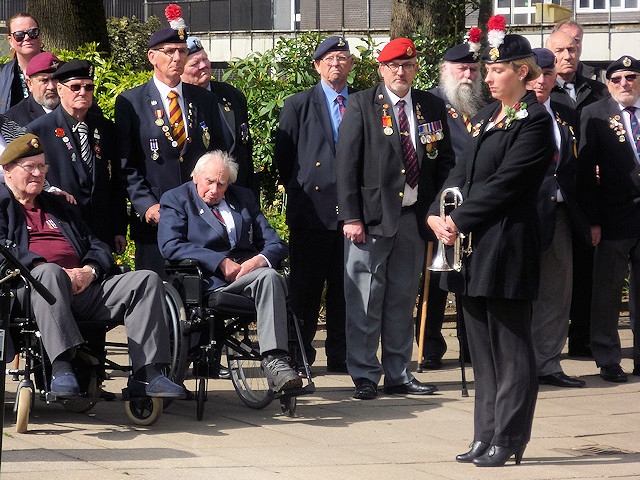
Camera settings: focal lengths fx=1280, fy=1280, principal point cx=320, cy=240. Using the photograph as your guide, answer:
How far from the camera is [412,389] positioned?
820 centimetres

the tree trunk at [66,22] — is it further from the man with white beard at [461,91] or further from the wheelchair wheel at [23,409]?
the wheelchair wheel at [23,409]

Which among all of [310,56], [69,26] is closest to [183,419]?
[310,56]

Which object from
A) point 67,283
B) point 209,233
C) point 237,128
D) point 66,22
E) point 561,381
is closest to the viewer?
point 67,283

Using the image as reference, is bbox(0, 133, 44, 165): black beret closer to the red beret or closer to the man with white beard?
the red beret

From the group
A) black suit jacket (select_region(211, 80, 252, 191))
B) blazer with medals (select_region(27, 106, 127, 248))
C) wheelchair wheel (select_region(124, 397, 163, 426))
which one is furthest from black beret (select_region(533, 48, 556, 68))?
wheelchair wheel (select_region(124, 397, 163, 426))

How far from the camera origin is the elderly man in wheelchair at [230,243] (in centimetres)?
725

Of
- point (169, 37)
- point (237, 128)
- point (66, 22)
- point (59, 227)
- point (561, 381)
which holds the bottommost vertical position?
point (561, 381)

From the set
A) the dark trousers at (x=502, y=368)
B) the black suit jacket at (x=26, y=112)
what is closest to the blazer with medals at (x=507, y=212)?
the dark trousers at (x=502, y=368)

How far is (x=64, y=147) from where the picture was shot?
781 cm

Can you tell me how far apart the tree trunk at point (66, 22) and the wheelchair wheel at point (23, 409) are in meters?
6.03

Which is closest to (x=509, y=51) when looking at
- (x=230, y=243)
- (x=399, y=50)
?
(x=399, y=50)

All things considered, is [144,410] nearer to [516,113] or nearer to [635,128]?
[516,113]

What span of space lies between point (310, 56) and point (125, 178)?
Answer: 3.21 meters

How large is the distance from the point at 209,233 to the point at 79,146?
3.27ft
